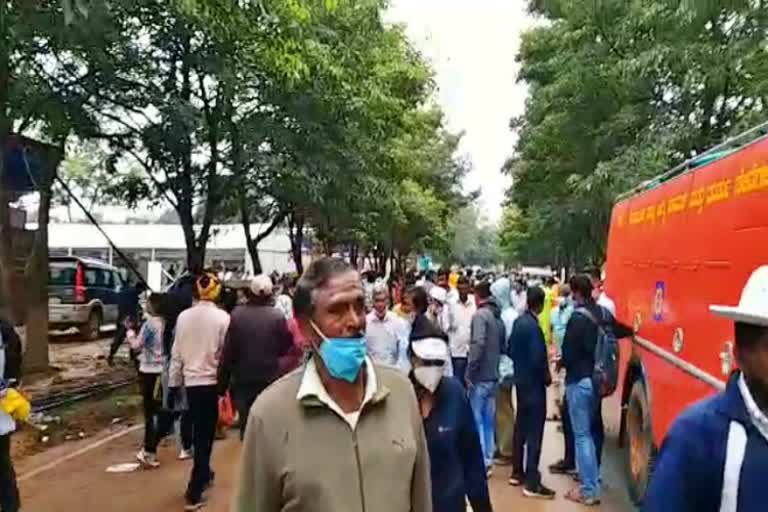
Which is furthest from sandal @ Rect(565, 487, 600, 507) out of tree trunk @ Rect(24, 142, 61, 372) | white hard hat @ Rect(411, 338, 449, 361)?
tree trunk @ Rect(24, 142, 61, 372)

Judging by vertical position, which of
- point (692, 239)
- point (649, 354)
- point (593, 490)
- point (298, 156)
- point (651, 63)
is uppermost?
point (651, 63)

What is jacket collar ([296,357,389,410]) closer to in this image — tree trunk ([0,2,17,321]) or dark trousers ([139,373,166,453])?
dark trousers ([139,373,166,453])

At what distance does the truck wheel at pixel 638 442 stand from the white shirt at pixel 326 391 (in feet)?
16.3

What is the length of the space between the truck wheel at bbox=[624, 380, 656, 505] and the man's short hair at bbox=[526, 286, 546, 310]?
3.94ft

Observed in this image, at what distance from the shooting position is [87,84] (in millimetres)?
12289

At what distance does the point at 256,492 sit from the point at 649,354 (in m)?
5.79

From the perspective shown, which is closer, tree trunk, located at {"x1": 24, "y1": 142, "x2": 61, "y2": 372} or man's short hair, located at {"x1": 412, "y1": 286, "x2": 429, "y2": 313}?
man's short hair, located at {"x1": 412, "y1": 286, "x2": 429, "y2": 313}

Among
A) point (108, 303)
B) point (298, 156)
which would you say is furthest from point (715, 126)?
point (108, 303)

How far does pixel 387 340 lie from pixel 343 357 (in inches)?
211

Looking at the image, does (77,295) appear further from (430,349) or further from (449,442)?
(449,442)

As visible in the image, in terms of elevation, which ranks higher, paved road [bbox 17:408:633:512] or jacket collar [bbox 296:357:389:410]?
jacket collar [bbox 296:357:389:410]

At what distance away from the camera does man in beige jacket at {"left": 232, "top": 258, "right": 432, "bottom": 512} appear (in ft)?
8.45

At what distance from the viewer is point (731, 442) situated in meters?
1.96

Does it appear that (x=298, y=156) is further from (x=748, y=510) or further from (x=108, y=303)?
(x=748, y=510)
